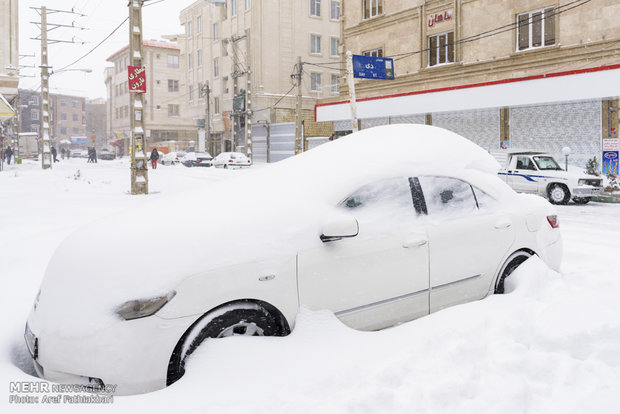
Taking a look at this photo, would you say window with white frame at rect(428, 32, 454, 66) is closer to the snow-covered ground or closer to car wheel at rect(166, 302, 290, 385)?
the snow-covered ground

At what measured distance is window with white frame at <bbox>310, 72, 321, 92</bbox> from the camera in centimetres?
4572

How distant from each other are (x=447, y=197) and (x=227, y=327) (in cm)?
213

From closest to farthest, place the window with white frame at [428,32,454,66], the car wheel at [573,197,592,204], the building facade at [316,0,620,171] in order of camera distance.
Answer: the car wheel at [573,197,592,204] < the building facade at [316,0,620,171] < the window with white frame at [428,32,454,66]

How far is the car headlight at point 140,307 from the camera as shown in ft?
9.26

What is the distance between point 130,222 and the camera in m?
3.39

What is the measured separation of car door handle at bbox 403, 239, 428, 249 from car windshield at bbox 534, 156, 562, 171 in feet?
44.1

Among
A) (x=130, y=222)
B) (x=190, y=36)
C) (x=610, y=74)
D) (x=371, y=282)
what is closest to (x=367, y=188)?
(x=371, y=282)

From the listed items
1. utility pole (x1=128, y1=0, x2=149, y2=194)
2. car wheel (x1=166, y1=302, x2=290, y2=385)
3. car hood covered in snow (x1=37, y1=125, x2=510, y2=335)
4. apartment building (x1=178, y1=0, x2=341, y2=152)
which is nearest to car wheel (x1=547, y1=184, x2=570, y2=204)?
car hood covered in snow (x1=37, y1=125, x2=510, y2=335)

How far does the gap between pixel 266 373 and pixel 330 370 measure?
396 mm

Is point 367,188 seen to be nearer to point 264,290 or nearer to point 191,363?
point 264,290

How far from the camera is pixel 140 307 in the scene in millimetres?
2842

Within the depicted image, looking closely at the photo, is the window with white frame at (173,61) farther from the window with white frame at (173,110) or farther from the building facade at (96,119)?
the building facade at (96,119)

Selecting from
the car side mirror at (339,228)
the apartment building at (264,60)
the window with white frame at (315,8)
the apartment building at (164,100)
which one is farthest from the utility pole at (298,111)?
the apartment building at (164,100)

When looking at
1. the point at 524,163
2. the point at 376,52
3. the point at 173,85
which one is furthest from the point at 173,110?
the point at 524,163
